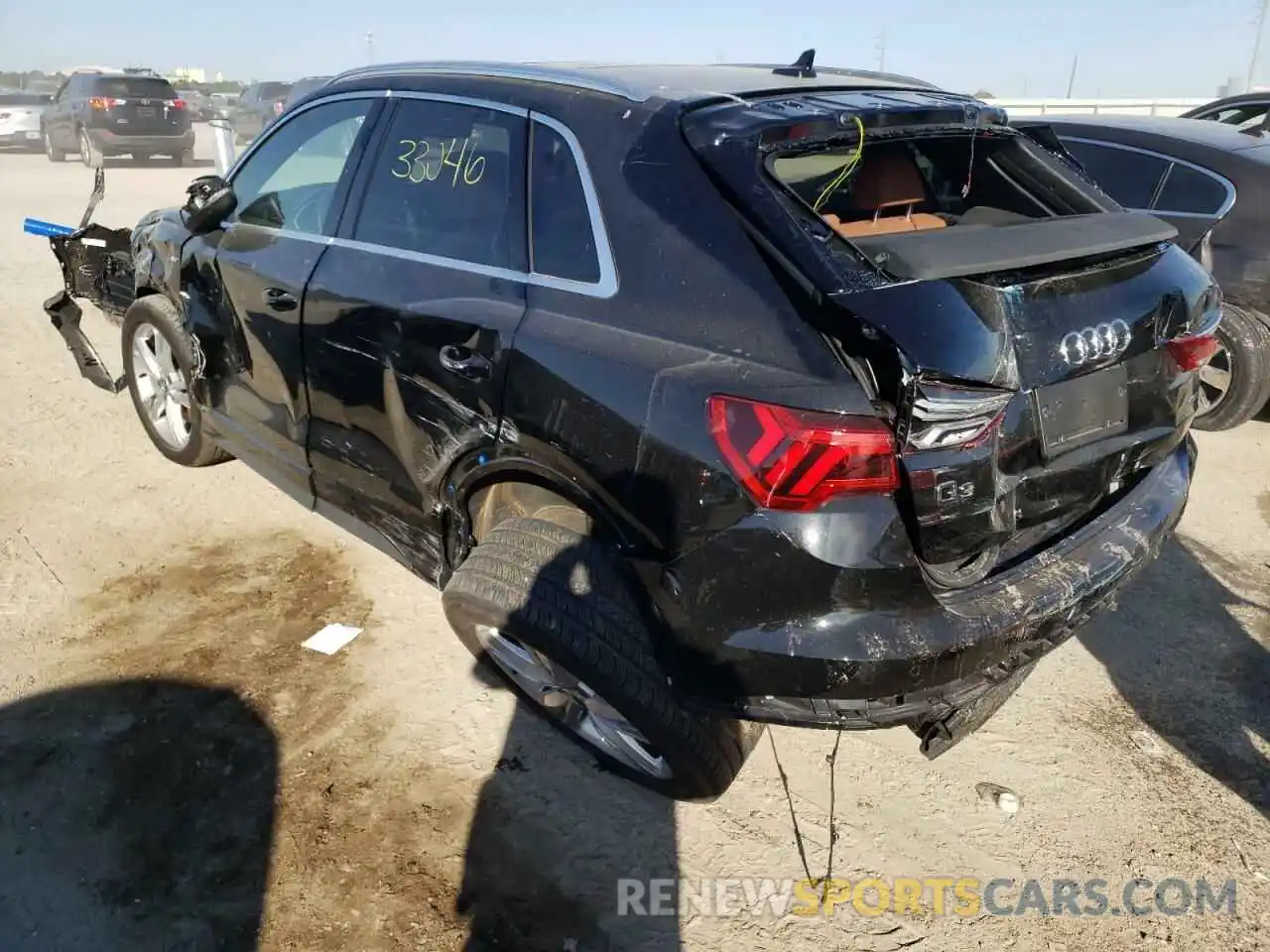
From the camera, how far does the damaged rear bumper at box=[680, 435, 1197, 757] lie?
2.00 metres

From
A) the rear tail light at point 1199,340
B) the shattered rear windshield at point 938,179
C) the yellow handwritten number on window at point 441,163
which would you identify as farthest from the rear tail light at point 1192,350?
the yellow handwritten number on window at point 441,163

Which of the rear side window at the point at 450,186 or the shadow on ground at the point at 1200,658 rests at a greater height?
the rear side window at the point at 450,186

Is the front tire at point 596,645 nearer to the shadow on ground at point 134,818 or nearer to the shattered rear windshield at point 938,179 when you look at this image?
the shadow on ground at point 134,818

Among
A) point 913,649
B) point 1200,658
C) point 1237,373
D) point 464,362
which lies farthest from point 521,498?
point 1237,373

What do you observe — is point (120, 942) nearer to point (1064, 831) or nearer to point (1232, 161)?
point (1064, 831)

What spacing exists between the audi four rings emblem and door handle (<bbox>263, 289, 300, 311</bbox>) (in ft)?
7.98

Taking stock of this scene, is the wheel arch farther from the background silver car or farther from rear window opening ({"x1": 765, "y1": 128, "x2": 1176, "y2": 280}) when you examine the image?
the background silver car

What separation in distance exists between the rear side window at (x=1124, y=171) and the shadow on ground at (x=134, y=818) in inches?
209

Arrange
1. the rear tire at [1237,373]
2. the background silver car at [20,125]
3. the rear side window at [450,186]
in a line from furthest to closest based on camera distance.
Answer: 1. the background silver car at [20,125]
2. the rear tire at [1237,373]
3. the rear side window at [450,186]

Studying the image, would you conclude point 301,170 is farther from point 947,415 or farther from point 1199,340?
point 1199,340

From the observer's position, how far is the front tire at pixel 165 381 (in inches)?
163

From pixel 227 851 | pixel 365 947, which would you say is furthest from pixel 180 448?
pixel 365 947

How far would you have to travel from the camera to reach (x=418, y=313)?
105 inches

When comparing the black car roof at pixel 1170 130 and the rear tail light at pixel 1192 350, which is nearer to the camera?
the rear tail light at pixel 1192 350
